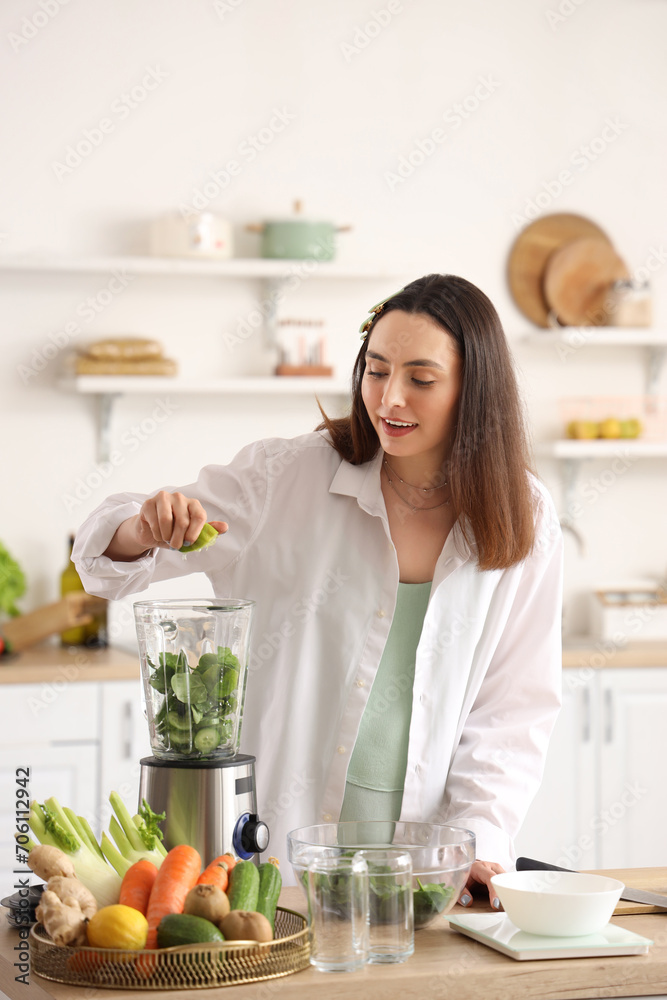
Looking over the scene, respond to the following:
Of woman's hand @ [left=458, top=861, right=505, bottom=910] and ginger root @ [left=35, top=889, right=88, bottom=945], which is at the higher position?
ginger root @ [left=35, top=889, right=88, bottom=945]

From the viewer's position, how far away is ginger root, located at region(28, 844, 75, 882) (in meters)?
1.03

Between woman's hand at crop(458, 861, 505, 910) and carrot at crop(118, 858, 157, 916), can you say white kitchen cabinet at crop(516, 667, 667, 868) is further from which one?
carrot at crop(118, 858, 157, 916)

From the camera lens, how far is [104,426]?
3.25 meters

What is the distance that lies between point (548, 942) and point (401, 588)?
634mm

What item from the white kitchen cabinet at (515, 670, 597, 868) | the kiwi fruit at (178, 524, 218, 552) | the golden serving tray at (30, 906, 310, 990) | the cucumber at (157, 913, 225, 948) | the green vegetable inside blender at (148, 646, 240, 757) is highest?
the kiwi fruit at (178, 524, 218, 552)

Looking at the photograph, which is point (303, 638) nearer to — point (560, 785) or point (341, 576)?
point (341, 576)

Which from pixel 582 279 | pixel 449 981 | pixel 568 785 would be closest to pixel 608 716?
pixel 568 785

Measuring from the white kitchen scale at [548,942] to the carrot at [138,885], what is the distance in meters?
0.32

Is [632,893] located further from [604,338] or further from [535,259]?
[535,259]

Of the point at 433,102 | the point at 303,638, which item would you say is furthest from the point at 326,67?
the point at 303,638

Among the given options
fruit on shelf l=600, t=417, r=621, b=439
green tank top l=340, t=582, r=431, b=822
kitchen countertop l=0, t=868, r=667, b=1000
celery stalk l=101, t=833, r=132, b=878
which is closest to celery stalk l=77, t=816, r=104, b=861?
celery stalk l=101, t=833, r=132, b=878

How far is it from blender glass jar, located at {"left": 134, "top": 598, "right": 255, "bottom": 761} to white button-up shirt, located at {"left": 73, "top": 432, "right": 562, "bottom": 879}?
0.27 metres

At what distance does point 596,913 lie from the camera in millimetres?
1056

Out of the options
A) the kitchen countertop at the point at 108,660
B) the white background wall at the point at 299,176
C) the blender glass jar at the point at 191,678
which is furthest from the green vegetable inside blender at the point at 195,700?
the white background wall at the point at 299,176
